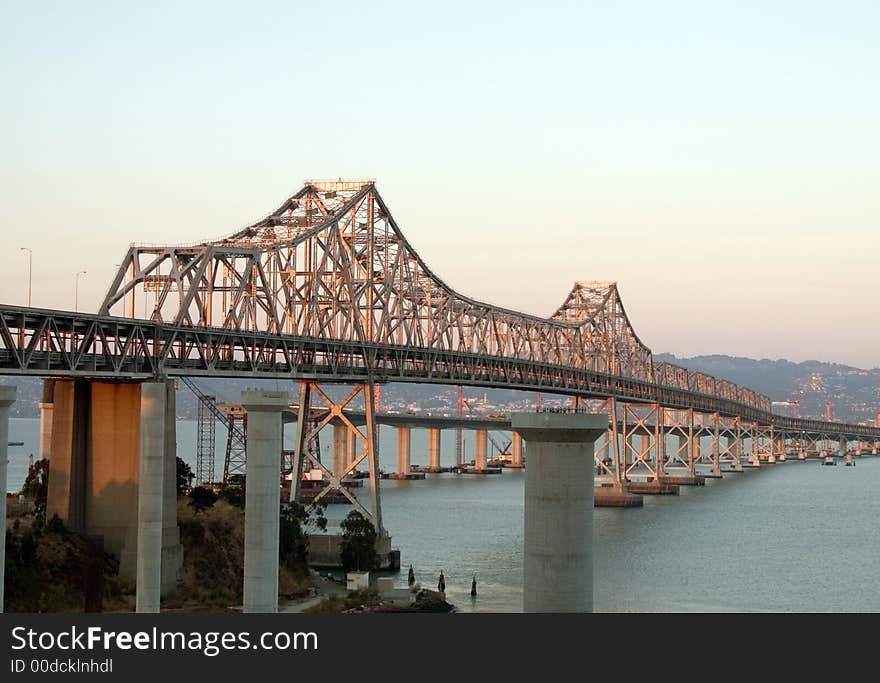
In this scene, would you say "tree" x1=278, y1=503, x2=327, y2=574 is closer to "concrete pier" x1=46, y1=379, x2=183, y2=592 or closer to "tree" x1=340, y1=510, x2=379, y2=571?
"tree" x1=340, y1=510, x2=379, y2=571

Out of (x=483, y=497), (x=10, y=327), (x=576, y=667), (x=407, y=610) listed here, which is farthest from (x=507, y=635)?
(x=483, y=497)

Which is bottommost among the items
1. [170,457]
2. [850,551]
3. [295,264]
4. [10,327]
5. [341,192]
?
[850,551]

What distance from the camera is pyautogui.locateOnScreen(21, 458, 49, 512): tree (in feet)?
224

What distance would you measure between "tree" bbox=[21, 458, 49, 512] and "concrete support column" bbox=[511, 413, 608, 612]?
3982 cm

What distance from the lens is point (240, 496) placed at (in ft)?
259

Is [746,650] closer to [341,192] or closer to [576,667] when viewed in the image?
[576,667]

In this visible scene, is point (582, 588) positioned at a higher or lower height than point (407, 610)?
higher

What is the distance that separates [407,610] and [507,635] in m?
32.8

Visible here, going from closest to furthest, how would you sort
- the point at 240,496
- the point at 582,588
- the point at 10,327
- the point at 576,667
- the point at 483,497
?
the point at 576,667 < the point at 582,588 < the point at 10,327 < the point at 240,496 < the point at 483,497

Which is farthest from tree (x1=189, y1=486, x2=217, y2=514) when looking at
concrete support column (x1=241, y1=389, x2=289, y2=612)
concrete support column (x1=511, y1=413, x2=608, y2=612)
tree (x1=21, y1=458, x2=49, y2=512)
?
concrete support column (x1=511, y1=413, x2=608, y2=612)

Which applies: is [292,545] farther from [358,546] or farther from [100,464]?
[100,464]

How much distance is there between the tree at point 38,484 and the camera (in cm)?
6838

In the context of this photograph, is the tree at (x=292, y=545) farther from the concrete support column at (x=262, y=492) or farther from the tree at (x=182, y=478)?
the concrete support column at (x=262, y=492)

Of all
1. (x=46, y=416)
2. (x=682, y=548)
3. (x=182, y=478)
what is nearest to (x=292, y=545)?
(x=182, y=478)
